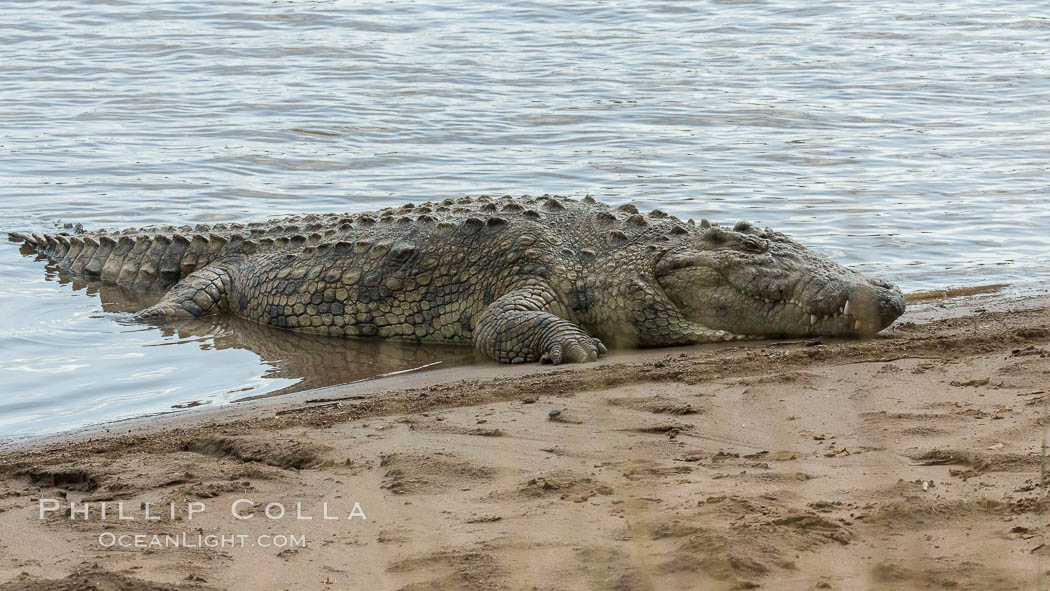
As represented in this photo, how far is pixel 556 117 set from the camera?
14.6 metres

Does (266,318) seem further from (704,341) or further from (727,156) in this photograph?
(727,156)

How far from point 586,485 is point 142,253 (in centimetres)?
619

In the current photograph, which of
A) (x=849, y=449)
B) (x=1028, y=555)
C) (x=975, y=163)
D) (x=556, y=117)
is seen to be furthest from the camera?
(x=556, y=117)

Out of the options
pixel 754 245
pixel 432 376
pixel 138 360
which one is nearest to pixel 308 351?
pixel 138 360

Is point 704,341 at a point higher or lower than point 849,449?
lower

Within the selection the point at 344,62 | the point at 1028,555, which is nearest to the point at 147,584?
the point at 1028,555

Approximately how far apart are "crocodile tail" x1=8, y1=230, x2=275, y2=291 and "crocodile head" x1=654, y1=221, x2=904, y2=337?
3065mm

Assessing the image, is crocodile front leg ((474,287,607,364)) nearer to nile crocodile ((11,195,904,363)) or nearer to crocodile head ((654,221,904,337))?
nile crocodile ((11,195,904,363))

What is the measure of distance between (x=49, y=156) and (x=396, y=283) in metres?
7.32

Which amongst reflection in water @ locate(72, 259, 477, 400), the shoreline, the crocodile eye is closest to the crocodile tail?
reflection in water @ locate(72, 259, 477, 400)

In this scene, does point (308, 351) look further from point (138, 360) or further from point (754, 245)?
point (754, 245)

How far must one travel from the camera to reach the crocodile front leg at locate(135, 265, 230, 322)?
7984 mm

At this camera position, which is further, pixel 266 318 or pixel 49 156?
pixel 49 156

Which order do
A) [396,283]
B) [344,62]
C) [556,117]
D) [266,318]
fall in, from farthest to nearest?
[344,62]
[556,117]
[266,318]
[396,283]
